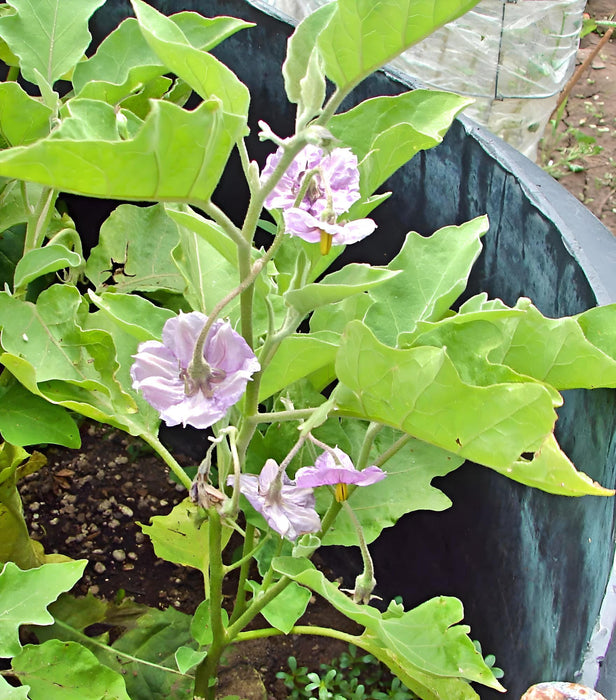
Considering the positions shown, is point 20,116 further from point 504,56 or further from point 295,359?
point 504,56

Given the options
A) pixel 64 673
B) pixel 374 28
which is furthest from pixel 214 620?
pixel 374 28

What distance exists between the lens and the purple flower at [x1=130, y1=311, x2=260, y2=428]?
0.69m

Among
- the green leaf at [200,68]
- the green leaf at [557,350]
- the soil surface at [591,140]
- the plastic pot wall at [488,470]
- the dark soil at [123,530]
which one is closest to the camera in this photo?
the green leaf at [200,68]

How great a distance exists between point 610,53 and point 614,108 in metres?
0.51

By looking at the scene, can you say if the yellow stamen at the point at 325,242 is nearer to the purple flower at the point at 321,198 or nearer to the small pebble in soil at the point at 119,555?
the purple flower at the point at 321,198

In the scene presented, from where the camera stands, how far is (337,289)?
64 centimetres

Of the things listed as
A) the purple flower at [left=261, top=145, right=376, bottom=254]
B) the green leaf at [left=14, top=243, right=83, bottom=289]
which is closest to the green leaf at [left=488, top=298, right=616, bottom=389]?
the purple flower at [left=261, top=145, right=376, bottom=254]

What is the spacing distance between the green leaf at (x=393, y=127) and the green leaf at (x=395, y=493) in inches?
12.1

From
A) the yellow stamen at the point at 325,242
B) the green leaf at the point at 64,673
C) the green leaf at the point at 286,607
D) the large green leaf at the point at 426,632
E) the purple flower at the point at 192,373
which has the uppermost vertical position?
the yellow stamen at the point at 325,242

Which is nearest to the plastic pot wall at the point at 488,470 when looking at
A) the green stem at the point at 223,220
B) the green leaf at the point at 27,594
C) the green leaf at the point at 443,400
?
the green leaf at the point at 443,400

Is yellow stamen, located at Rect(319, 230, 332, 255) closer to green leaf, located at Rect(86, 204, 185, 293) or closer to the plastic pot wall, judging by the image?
the plastic pot wall

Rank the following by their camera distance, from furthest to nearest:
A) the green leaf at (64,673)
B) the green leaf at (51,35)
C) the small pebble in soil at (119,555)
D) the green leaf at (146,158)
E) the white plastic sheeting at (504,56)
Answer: the white plastic sheeting at (504,56), the small pebble in soil at (119,555), the green leaf at (51,35), the green leaf at (64,673), the green leaf at (146,158)

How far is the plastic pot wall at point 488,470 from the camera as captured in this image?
0.82 m

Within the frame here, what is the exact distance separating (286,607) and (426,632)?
0.83ft
